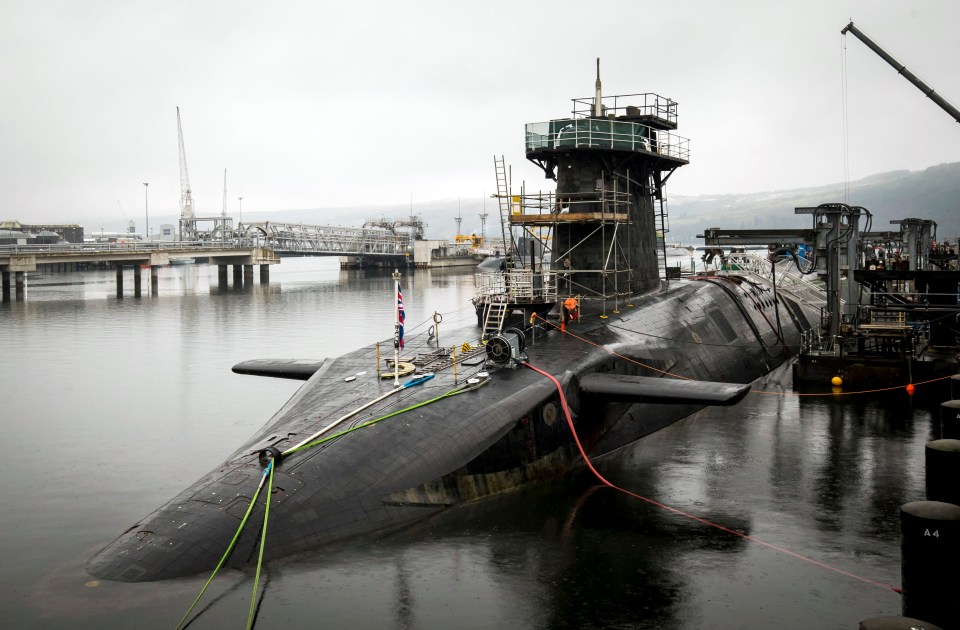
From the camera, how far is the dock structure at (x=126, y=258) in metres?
66.5

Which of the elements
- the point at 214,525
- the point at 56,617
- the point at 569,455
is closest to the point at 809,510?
the point at 569,455

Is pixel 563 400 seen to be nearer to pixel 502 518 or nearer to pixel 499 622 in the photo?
pixel 502 518

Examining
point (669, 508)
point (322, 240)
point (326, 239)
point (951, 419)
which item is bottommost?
point (669, 508)

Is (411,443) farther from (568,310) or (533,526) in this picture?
(568,310)

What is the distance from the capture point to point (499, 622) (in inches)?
477

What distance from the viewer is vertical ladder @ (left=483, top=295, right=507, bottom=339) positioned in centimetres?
2203

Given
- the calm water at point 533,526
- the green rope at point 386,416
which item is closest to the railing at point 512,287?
the calm water at point 533,526

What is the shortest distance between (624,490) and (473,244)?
13030 cm

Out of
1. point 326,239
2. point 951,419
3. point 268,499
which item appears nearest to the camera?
point 268,499

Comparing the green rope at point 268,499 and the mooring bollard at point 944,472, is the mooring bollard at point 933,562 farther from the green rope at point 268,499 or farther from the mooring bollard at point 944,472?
the green rope at point 268,499

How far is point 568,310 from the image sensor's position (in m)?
23.2

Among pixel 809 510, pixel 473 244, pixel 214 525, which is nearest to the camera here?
pixel 214 525

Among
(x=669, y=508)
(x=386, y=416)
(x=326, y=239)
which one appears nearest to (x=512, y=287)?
(x=386, y=416)

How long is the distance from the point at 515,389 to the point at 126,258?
65993 mm
